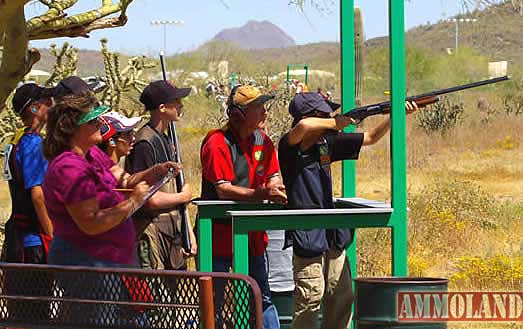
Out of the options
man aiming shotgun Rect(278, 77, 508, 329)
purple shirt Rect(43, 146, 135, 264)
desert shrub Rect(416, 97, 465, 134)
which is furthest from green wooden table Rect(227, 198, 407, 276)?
desert shrub Rect(416, 97, 465, 134)

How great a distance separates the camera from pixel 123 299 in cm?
421

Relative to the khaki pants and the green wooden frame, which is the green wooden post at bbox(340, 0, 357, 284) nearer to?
the khaki pants

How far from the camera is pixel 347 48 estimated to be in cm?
628

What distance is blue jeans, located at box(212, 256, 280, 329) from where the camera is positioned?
19.5 ft

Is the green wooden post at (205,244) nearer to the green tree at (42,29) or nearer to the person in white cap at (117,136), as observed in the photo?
the person in white cap at (117,136)

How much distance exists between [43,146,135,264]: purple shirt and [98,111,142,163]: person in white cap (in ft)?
3.11

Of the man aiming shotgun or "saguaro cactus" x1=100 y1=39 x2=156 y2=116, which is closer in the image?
the man aiming shotgun

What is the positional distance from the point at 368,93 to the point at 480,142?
23006 mm

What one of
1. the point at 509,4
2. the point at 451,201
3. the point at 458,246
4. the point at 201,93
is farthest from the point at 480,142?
the point at 509,4

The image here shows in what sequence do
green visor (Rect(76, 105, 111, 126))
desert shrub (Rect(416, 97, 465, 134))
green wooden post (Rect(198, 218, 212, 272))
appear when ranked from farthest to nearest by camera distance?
1. desert shrub (Rect(416, 97, 465, 134))
2. green wooden post (Rect(198, 218, 212, 272))
3. green visor (Rect(76, 105, 111, 126))

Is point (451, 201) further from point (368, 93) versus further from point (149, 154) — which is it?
point (368, 93)

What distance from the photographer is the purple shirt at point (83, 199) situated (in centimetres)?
464

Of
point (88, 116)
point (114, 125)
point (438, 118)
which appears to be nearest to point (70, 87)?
point (114, 125)

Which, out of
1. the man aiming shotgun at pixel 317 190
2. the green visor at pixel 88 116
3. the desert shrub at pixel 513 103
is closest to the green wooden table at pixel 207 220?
the man aiming shotgun at pixel 317 190
